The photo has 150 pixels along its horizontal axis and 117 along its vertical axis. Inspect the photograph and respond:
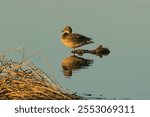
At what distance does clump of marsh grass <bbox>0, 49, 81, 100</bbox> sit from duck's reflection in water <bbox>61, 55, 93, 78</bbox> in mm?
3247

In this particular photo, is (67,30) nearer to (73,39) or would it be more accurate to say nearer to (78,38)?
(73,39)

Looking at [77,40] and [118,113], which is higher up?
[77,40]

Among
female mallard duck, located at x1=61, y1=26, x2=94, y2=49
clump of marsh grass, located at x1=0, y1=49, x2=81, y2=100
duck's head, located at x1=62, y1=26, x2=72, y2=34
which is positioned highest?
duck's head, located at x1=62, y1=26, x2=72, y2=34

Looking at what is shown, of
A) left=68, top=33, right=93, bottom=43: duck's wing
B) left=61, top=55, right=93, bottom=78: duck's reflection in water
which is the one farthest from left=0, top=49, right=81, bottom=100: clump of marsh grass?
left=68, top=33, right=93, bottom=43: duck's wing

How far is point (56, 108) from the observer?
507cm

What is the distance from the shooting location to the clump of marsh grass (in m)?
5.28

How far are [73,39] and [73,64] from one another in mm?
2148

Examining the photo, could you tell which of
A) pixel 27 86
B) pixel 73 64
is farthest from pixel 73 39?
pixel 27 86

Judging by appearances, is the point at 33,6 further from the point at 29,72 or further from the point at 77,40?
the point at 29,72

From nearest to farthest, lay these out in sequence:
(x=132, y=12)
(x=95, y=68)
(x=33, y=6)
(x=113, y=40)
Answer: (x=95, y=68) < (x=113, y=40) < (x=132, y=12) < (x=33, y=6)

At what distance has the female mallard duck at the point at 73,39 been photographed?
1184cm

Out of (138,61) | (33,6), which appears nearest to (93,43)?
(138,61)

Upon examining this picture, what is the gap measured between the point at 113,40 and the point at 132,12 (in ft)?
8.33

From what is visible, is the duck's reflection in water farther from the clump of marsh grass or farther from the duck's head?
the clump of marsh grass
